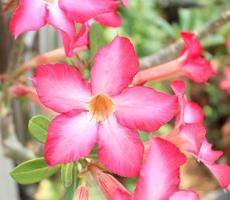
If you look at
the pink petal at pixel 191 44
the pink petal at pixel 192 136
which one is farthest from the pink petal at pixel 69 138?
the pink petal at pixel 191 44

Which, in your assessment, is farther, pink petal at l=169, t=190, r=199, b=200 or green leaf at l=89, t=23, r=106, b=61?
green leaf at l=89, t=23, r=106, b=61

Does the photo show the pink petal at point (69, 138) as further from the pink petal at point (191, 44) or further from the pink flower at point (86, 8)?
the pink petal at point (191, 44)

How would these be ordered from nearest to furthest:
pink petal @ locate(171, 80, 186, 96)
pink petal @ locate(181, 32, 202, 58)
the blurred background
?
pink petal @ locate(171, 80, 186, 96) < pink petal @ locate(181, 32, 202, 58) < the blurred background

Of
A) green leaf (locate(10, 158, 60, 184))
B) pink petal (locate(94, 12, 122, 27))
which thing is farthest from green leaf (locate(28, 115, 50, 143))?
pink petal (locate(94, 12, 122, 27))

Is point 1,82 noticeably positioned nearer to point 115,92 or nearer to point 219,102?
point 115,92

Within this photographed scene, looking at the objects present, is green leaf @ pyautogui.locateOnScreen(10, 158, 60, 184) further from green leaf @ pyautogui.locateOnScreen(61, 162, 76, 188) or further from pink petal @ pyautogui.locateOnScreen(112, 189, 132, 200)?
pink petal @ pyautogui.locateOnScreen(112, 189, 132, 200)
